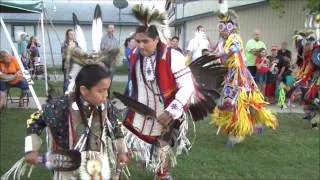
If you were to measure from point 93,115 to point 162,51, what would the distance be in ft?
3.88

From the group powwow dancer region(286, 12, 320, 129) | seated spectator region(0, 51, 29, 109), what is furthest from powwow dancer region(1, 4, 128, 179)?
seated spectator region(0, 51, 29, 109)

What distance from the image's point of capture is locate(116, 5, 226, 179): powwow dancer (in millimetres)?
4145

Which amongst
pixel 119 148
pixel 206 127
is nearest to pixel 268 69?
pixel 206 127

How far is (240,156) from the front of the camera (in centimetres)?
A: 624

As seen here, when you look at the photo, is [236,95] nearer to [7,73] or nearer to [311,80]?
[311,80]

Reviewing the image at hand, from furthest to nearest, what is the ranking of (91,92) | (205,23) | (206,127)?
(205,23) → (206,127) → (91,92)

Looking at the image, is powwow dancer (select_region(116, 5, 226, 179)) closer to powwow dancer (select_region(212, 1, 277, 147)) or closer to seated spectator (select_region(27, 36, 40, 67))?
powwow dancer (select_region(212, 1, 277, 147))

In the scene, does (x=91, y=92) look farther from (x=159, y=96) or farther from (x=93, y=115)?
(x=159, y=96)

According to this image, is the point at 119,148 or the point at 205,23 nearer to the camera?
the point at 119,148

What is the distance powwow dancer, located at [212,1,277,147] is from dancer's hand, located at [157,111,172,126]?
7.61 feet

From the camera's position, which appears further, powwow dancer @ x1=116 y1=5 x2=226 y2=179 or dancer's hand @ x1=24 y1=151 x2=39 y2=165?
powwow dancer @ x1=116 y1=5 x2=226 y2=179

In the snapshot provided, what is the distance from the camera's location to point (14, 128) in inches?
304

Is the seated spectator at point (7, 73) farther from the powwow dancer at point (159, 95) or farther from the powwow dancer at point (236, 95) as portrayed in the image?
the powwow dancer at point (159, 95)

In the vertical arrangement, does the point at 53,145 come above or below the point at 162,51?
below
